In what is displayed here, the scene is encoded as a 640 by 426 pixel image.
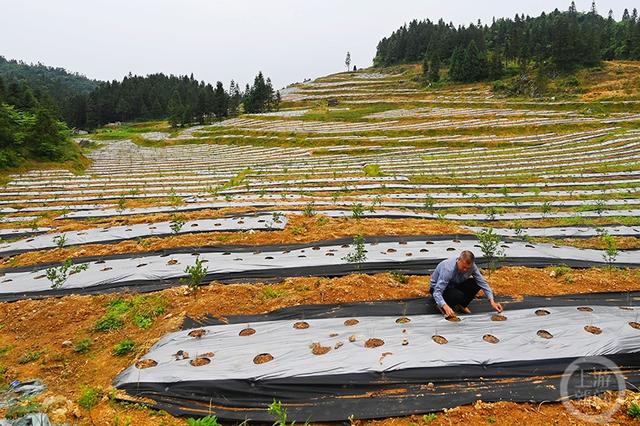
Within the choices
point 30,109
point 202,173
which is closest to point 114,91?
point 30,109

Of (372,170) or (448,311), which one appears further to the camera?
(372,170)

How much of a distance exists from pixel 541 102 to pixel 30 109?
56371 mm

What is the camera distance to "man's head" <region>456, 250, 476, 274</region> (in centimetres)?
459

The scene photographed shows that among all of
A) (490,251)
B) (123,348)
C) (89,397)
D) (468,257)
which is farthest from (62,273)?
(490,251)

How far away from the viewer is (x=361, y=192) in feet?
49.3

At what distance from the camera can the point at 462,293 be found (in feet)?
16.1

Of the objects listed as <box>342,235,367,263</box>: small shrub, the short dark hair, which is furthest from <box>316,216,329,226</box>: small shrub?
the short dark hair

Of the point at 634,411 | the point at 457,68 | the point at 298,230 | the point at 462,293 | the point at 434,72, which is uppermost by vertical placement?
the point at 434,72

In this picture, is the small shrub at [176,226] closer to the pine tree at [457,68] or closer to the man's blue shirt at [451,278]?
the man's blue shirt at [451,278]

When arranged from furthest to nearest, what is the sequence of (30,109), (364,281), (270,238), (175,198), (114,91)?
(114,91) → (30,109) → (175,198) → (270,238) → (364,281)

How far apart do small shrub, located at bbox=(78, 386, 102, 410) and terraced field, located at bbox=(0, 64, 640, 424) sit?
77 millimetres

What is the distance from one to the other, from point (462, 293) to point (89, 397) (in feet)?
15.4

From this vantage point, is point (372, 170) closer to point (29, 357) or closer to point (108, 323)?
point (108, 323)

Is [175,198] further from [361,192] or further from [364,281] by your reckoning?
[364,281]
